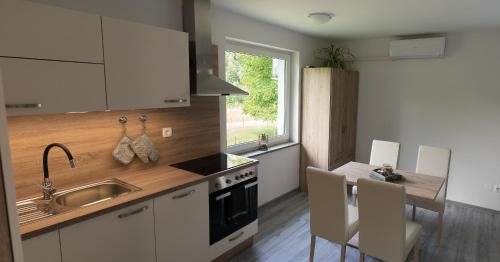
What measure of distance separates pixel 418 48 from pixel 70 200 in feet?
14.5

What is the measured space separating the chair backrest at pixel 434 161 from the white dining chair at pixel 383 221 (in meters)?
1.28

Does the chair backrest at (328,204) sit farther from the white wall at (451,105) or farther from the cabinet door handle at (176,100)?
the white wall at (451,105)

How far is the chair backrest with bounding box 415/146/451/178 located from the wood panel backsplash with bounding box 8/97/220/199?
7.70 feet

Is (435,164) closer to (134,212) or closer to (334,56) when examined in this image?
(334,56)

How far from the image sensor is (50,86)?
5.38ft

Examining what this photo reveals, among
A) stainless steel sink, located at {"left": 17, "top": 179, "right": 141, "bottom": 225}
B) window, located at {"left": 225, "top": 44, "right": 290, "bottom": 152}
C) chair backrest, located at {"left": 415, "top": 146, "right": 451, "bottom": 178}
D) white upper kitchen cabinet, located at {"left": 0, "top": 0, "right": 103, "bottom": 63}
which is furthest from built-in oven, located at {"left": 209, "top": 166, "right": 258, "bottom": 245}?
chair backrest, located at {"left": 415, "top": 146, "right": 451, "bottom": 178}

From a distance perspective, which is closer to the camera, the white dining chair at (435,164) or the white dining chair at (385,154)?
the white dining chair at (435,164)

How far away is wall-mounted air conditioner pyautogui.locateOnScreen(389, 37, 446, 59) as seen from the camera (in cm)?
392

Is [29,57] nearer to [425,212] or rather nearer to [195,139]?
[195,139]

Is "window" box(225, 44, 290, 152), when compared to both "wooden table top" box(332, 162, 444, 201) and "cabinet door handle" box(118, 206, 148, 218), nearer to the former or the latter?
"wooden table top" box(332, 162, 444, 201)

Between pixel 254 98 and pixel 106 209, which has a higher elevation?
pixel 254 98

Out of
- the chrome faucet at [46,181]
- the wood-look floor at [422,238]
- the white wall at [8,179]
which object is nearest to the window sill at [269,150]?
the wood-look floor at [422,238]

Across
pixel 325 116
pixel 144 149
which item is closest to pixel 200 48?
pixel 144 149

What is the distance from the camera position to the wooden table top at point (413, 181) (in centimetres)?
241
